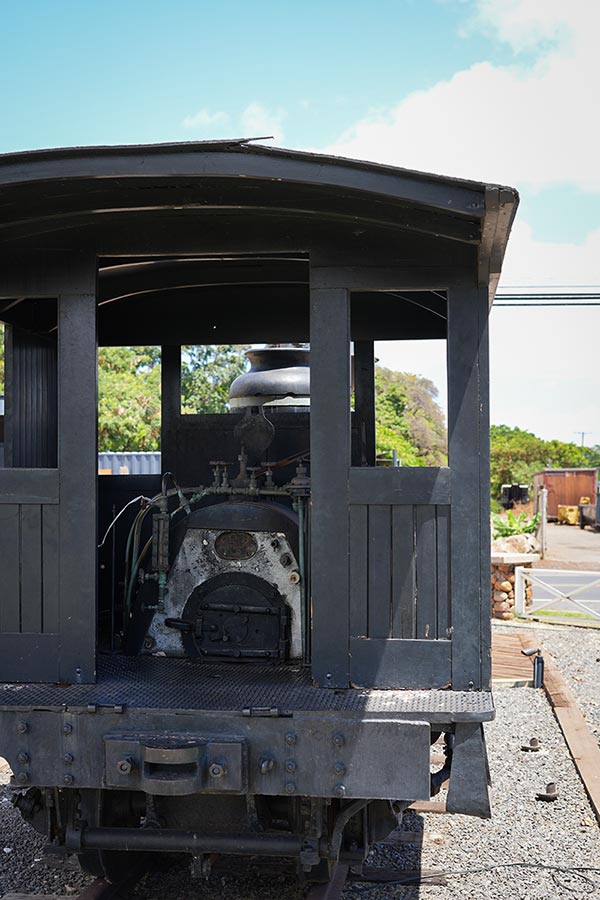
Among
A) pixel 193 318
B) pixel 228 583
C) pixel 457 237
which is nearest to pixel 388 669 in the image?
pixel 228 583

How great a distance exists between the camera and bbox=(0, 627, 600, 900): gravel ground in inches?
169

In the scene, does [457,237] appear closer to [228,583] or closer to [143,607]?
[228,583]

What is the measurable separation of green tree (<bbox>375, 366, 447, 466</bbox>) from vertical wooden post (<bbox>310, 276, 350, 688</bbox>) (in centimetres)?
2060

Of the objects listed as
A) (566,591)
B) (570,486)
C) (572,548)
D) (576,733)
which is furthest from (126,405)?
(570,486)

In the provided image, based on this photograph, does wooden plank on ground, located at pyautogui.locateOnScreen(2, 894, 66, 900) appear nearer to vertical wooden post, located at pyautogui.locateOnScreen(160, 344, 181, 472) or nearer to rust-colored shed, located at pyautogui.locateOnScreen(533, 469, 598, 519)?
vertical wooden post, located at pyautogui.locateOnScreen(160, 344, 181, 472)

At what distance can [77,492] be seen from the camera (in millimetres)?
4043

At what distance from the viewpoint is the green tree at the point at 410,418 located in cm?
2734

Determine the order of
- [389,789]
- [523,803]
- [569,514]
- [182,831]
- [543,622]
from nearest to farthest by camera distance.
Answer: [389,789], [182,831], [523,803], [543,622], [569,514]

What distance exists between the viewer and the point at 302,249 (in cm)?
400

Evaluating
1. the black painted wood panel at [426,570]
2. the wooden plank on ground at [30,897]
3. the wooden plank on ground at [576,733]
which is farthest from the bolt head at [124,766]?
the wooden plank on ground at [576,733]

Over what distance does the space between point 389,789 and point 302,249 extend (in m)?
2.30

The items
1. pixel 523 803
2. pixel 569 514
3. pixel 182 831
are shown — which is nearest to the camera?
pixel 182 831

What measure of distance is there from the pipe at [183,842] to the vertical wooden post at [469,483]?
0.99 meters

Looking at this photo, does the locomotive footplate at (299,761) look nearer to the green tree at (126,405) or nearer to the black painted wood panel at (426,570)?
the black painted wood panel at (426,570)
